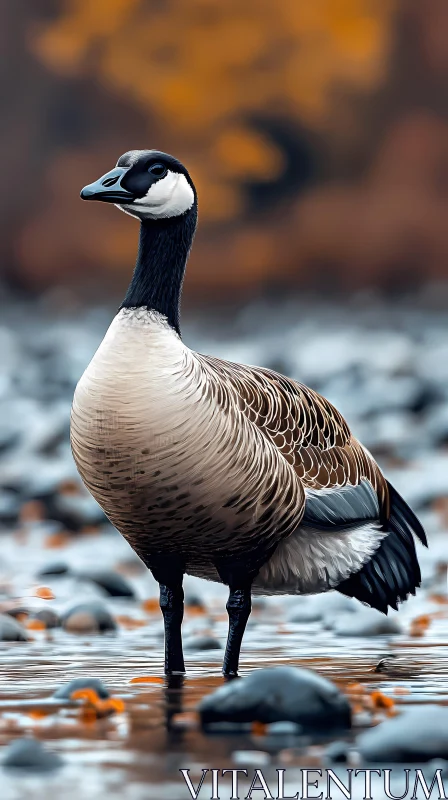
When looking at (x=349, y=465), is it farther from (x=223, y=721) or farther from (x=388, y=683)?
(x=223, y=721)

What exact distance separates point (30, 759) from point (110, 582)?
20.4 ft

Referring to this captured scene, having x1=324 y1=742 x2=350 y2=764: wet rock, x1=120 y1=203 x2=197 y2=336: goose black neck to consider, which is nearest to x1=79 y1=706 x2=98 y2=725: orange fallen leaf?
x1=324 y1=742 x2=350 y2=764: wet rock

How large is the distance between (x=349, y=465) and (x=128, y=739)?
3.04m

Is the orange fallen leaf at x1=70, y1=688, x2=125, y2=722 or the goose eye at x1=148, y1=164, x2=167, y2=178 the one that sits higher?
the goose eye at x1=148, y1=164, x2=167, y2=178

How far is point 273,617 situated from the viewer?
1035 centimetres

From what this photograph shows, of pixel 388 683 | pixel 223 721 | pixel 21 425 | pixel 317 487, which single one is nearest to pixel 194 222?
A: pixel 317 487

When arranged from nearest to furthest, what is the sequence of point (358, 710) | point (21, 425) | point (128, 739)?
point (128, 739) < point (358, 710) < point (21, 425)

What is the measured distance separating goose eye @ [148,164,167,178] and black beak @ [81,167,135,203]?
0.42 feet

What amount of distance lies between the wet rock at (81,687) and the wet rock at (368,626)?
3.33 meters

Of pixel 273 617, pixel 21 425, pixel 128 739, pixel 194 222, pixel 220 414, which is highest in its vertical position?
pixel 21 425

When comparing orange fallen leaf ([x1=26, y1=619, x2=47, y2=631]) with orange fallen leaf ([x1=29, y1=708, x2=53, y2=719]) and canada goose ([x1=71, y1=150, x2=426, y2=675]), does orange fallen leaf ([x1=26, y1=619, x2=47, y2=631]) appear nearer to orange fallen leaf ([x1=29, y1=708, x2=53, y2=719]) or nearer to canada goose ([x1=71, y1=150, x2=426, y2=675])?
canada goose ([x1=71, y1=150, x2=426, y2=675])

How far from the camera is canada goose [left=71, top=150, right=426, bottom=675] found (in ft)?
22.0

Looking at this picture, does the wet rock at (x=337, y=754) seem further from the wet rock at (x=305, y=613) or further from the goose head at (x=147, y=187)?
the wet rock at (x=305, y=613)

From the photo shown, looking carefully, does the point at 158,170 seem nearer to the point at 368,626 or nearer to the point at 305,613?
the point at 368,626
